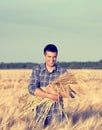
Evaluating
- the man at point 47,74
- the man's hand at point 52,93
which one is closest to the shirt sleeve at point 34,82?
the man at point 47,74

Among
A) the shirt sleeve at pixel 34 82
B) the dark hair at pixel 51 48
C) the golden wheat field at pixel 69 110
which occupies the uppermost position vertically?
the dark hair at pixel 51 48

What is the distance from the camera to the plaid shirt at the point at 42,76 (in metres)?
6.94

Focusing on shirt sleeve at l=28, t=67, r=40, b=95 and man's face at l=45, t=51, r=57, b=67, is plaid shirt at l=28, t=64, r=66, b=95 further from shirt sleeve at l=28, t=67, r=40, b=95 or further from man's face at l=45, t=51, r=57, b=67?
man's face at l=45, t=51, r=57, b=67

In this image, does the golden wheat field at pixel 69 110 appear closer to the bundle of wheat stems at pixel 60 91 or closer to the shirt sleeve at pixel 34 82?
the bundle of wheat stems at pixel 60 91

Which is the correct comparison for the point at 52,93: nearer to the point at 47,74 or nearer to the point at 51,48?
the point at 47,74

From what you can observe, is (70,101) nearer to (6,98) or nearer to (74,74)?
(6,98)

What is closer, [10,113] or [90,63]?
[10,113]

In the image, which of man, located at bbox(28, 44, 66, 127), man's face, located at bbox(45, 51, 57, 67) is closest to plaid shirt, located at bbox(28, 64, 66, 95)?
man, located at bbox(28, 44, 66, 127)

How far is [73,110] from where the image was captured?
324 inches

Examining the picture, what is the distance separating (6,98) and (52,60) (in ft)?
6.22

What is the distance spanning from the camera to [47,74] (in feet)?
22.8

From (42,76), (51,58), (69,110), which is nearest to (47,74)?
(42,76)

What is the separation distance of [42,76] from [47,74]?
0.05 m

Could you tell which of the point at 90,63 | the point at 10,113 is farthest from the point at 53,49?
the point at 90,63
